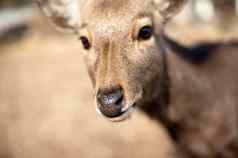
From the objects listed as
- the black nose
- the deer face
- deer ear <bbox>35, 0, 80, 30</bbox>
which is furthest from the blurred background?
the black nose

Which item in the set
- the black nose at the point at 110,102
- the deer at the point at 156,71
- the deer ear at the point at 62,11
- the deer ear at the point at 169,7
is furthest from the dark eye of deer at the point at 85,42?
the deer ear at the point at 169,7

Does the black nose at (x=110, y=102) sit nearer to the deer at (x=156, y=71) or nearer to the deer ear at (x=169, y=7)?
the deer at (x=156, y=71)

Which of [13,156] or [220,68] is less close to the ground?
[220,68]

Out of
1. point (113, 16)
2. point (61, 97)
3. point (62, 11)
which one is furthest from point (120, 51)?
point (61, 97)

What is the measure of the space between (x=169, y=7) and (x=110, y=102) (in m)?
1.35

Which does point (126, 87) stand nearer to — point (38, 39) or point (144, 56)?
point (144, 56)

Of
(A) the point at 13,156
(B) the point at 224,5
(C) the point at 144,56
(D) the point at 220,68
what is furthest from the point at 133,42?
(B) the point at 224,5

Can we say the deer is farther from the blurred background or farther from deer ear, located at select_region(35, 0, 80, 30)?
the blurred background

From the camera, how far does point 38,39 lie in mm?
12297

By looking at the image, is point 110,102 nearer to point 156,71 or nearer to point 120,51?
point 120,51

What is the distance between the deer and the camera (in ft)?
14.9

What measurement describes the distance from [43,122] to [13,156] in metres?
0.90

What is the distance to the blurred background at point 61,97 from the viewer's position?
23.6 feet

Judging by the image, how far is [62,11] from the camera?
18.2 feet
